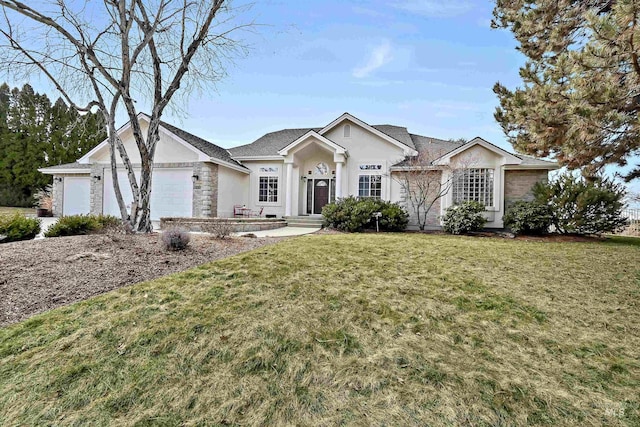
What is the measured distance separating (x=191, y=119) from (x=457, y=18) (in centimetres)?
1055

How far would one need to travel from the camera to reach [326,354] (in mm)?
3107

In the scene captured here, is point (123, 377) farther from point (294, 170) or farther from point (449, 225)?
point (294, 170)

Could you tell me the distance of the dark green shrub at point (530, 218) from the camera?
11.7 metres

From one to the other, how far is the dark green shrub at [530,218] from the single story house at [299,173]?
1324 mm

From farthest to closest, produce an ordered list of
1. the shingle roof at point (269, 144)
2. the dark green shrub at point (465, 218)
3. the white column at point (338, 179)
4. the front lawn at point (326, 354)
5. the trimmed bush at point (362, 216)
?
the shingle roof at point (269, 144) → the white column at point (338, 179) → the trimmed bush at point (362, 216) → the dark green shrub at point (465, 218) → the front lawn at point (326, 354)

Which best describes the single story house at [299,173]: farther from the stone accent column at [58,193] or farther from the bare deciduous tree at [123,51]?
the bare deciduous tree at [123,51]

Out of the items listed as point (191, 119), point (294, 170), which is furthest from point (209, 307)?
point (294, 170)

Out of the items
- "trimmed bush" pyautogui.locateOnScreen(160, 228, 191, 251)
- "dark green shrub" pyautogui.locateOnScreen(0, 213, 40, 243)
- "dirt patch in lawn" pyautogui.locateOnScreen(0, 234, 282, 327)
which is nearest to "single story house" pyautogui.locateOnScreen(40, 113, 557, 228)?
"dark green shrub" pyautogui.locateOnScreen(0, 213, 40, 243)

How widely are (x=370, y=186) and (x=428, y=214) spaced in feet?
11.0

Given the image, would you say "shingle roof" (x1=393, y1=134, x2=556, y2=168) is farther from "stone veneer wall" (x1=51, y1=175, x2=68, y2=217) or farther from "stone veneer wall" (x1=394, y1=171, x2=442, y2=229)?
"stone veneer wall" (x1=51, y1=175, x2=68, y2=217)

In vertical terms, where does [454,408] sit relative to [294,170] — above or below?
below

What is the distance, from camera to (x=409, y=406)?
2.46 m

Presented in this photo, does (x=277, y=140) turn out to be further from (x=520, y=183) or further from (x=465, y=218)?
(x=520, y=183)

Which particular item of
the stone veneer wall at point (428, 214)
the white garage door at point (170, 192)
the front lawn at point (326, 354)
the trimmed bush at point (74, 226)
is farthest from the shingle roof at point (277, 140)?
the front lawn at point (326, 354)
